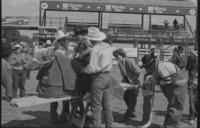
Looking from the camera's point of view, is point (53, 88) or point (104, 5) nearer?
point (53, 88)

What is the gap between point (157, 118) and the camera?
24.3 feet

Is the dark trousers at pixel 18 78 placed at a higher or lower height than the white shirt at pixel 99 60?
lower

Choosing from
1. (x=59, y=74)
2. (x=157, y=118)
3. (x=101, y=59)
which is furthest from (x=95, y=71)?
(x=157, y=118)

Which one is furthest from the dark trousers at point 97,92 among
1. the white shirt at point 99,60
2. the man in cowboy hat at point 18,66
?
the man in cowboy hat at point 18,66

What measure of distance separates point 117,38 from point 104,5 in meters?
3.57

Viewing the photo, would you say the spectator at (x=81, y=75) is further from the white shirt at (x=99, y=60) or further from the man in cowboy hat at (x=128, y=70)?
the man in cowboy hat at (x=128, y=70)

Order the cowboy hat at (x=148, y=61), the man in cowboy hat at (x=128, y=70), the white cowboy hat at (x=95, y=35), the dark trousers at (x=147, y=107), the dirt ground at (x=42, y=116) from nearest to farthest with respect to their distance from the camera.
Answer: the white cowboy hat at (x=95, y=35) < the dark trousers at (x=147, y=107) < the dirt ground at (x=42, y=116) < the man in cowboy hat at (x=128, y=70) < the cowboy hat at (x=148, y=61)

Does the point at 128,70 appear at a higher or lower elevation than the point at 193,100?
higher

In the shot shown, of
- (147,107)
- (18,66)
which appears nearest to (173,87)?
(147,107)

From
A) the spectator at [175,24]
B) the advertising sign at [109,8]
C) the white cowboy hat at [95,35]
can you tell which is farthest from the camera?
the spectator at [175,24]

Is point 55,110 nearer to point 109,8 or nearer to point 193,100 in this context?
point 193,100

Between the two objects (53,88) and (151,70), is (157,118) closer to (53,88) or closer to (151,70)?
(151,70)

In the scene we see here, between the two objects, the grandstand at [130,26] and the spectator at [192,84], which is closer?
the spectator at [192,84]

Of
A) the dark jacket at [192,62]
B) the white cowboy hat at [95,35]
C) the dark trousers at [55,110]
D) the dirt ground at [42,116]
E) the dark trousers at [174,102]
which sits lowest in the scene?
the dirt ground at [42,116]
